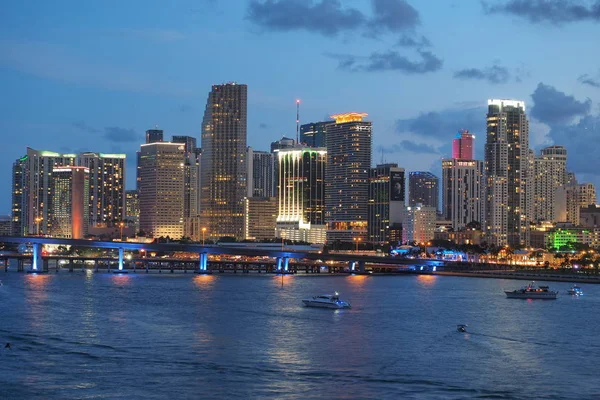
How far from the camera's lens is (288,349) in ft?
207

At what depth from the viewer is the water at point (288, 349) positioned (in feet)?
162

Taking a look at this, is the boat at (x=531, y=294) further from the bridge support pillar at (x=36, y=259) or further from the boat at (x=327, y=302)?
the bridge support pillar at (x=36, y=259)

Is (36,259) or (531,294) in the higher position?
(36,259)

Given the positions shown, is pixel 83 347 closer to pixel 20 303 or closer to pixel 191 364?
pixel 191 364

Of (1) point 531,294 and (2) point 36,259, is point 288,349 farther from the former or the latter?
(2) point 36,259

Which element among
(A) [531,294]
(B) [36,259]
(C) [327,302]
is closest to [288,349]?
(C) [327,302]

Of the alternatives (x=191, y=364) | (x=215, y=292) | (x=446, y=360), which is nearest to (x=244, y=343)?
(x=191, y=364)

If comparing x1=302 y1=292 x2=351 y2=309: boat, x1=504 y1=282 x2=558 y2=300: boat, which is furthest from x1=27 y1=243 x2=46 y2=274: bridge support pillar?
x1=504 y1=282 x2=558 y2=300: boat

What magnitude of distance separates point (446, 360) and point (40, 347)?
2552cm

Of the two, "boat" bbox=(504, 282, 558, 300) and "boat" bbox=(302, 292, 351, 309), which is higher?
"boat" bbox=(302, 292, 351, 309)

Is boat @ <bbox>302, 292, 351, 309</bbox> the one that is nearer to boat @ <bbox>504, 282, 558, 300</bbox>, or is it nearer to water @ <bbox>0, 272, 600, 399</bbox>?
water @ <bbox>0, 272, 600, 399</bbox>

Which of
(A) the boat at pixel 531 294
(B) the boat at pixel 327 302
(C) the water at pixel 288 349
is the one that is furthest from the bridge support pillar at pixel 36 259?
(A) the boat at pixel 531 294

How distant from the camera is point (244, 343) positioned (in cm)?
6575

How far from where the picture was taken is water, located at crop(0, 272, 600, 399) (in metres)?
49.4
